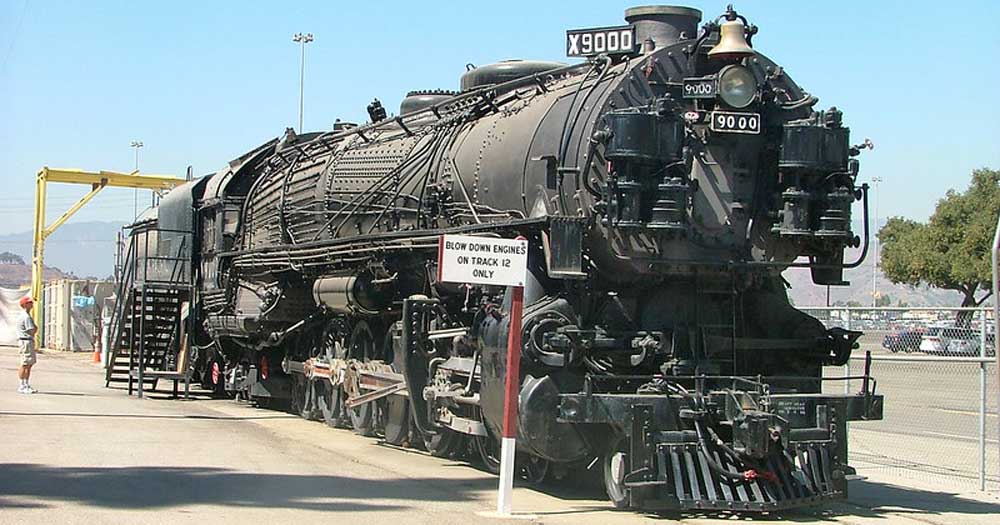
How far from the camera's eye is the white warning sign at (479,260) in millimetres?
10180

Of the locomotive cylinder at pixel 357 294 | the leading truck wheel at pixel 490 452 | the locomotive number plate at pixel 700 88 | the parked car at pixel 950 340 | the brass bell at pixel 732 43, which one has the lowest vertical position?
the leading truck wheel at pixel 490 452

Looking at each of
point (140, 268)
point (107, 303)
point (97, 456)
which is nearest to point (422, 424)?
→ point (97, 456)

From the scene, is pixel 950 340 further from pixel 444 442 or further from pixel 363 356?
pixel 363 356

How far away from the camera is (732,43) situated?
10.7m

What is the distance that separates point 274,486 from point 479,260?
9.02 ft

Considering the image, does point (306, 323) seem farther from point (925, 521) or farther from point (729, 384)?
point (925, 521)

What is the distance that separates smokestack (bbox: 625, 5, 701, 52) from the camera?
37.1ft

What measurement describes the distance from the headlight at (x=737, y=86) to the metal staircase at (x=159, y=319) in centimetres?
1353

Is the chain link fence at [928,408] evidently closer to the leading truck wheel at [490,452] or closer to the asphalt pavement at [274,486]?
the asphalt pavement at [274,486]

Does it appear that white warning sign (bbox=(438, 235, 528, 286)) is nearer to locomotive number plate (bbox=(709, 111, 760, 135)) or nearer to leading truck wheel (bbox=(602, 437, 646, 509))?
leading truck wheel (bbox=(602, 437, 646, 509))

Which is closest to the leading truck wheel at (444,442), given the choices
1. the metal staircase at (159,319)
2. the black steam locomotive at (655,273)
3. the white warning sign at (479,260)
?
the black steam locomotive at (655,273)

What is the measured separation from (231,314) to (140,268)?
17.3 feet

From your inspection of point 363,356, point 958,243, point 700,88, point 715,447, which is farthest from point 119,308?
point 958,243

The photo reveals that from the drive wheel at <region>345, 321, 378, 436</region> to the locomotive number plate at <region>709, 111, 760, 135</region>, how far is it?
6.09 meters
